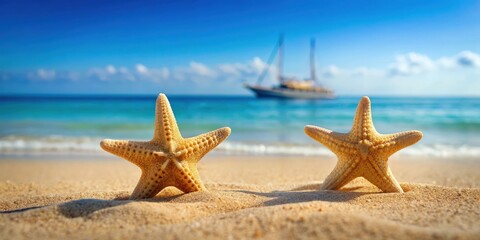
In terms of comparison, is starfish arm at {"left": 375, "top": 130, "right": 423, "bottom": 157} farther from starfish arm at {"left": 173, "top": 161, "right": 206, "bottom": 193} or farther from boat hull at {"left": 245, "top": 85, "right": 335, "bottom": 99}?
boat hull at {"left": 245, "top": 85, "right": 335, "bottom": 99}

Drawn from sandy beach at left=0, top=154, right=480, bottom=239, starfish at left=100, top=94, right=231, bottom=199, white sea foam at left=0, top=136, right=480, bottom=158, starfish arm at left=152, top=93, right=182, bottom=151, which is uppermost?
starfish arm at left=152, top=93, right=182, bottom=151

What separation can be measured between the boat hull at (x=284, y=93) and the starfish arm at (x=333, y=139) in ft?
211

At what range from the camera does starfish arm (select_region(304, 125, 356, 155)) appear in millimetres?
4211

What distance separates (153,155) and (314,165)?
15.6 ft

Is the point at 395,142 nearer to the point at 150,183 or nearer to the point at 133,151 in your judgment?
the point at 150,183

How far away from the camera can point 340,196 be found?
13.0ft

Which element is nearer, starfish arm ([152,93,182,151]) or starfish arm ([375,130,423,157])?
starfish arm ([152,93,182,151])

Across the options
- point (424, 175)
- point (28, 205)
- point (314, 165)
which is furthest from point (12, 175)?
point (424, 175)

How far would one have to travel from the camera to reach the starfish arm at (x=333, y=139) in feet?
13.8

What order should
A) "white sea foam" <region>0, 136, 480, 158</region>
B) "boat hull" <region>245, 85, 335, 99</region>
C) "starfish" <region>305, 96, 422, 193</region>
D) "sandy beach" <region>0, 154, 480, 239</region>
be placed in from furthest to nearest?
"boat hull" <region>245, 85, 335, 99</region> < "white sea foam" <region>0, 136, 480, 158</region> < "starfish" <region>305, 96, 422, 193</region> < "sandy beach" <region>0, 154, 480, 239</region>

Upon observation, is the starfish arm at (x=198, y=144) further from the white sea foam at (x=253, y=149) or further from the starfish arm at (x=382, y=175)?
the white sea foam at (x=253, y=149)

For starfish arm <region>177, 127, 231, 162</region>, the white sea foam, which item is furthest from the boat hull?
starfish arm <region>177, 127, 231, 162</region>

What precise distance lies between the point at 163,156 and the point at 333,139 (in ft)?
6.20

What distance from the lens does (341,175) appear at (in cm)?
426
